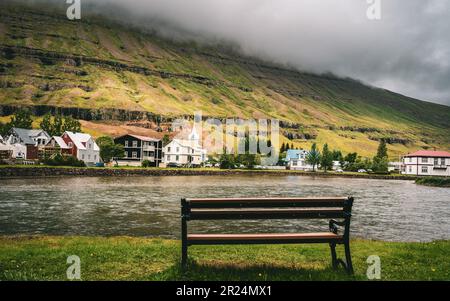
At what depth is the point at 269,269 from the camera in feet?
31.7

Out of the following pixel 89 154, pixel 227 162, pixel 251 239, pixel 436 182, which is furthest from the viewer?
pixel 227 162

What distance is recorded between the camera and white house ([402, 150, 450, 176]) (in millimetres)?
147875

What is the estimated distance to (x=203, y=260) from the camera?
431 inches

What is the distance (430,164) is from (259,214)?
161863mm

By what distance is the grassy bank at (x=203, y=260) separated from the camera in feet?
30.6

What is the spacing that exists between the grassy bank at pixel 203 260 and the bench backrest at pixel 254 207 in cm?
140

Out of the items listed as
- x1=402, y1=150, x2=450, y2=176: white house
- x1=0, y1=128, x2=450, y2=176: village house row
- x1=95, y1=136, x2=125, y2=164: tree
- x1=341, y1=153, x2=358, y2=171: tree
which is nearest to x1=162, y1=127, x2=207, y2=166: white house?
x1=0, y1=128, x2=450, y2=176: village house row

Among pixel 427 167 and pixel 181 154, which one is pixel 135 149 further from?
pixel 427 167

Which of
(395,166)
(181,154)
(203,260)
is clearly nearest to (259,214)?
(203,260)

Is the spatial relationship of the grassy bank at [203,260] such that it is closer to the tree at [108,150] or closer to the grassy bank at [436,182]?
the grassy bank at [436,182]

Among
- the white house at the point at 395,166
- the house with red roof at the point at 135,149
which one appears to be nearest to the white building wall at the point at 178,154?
the house with red roof at the point at 135,149

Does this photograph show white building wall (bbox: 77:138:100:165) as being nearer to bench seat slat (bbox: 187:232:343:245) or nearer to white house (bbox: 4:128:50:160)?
white house (bbox: 4:128:50:160)

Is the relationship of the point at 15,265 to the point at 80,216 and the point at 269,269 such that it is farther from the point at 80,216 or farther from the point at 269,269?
the point at 80,216
